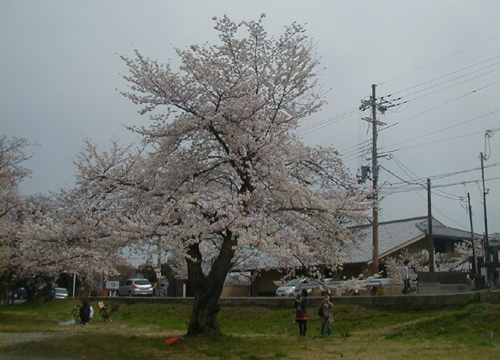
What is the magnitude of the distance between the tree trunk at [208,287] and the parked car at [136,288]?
85.2 feet

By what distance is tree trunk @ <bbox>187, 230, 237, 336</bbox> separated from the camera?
43.1 feet

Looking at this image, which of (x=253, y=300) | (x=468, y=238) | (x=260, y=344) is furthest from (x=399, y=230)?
(x=260, y=344)

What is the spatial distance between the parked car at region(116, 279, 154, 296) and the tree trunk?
25954 millimetres

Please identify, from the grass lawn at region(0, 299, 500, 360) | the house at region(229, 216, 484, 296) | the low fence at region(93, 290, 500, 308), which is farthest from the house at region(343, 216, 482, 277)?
the grass lawn at region(0, 299, 500, 360)

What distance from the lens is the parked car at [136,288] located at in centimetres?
3781

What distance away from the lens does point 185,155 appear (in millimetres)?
12883

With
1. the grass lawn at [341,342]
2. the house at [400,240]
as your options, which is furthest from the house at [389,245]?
the grass lawn at [341,342]

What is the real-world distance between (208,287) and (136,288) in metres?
26.5

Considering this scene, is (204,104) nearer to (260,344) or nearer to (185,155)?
(185,155)

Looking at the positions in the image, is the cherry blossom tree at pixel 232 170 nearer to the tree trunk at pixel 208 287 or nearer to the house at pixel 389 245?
the tree trunk at pixel 208 287

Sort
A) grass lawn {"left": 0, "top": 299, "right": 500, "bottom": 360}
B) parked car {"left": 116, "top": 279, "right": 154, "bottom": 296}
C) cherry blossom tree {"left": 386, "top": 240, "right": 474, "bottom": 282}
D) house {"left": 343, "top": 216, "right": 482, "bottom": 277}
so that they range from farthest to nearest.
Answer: parked car {"left": 116, "top": 279, "right": 154, "bottom": 296}, cherry blossom tree {"left": 386, "top": 240, "right": 474, "bottom": 282}, house {"left": 343, "top": 216, "right": 482, "bottom": 277}, grass lawn {"left": 0, "top": 299, "right": 500, "bottom": 360}

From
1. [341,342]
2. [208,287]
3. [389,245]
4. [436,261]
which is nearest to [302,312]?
[341,342]

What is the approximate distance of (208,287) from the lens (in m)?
13.2

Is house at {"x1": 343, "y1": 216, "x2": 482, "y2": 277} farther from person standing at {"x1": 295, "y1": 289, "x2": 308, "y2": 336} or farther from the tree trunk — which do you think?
the tree trunk
